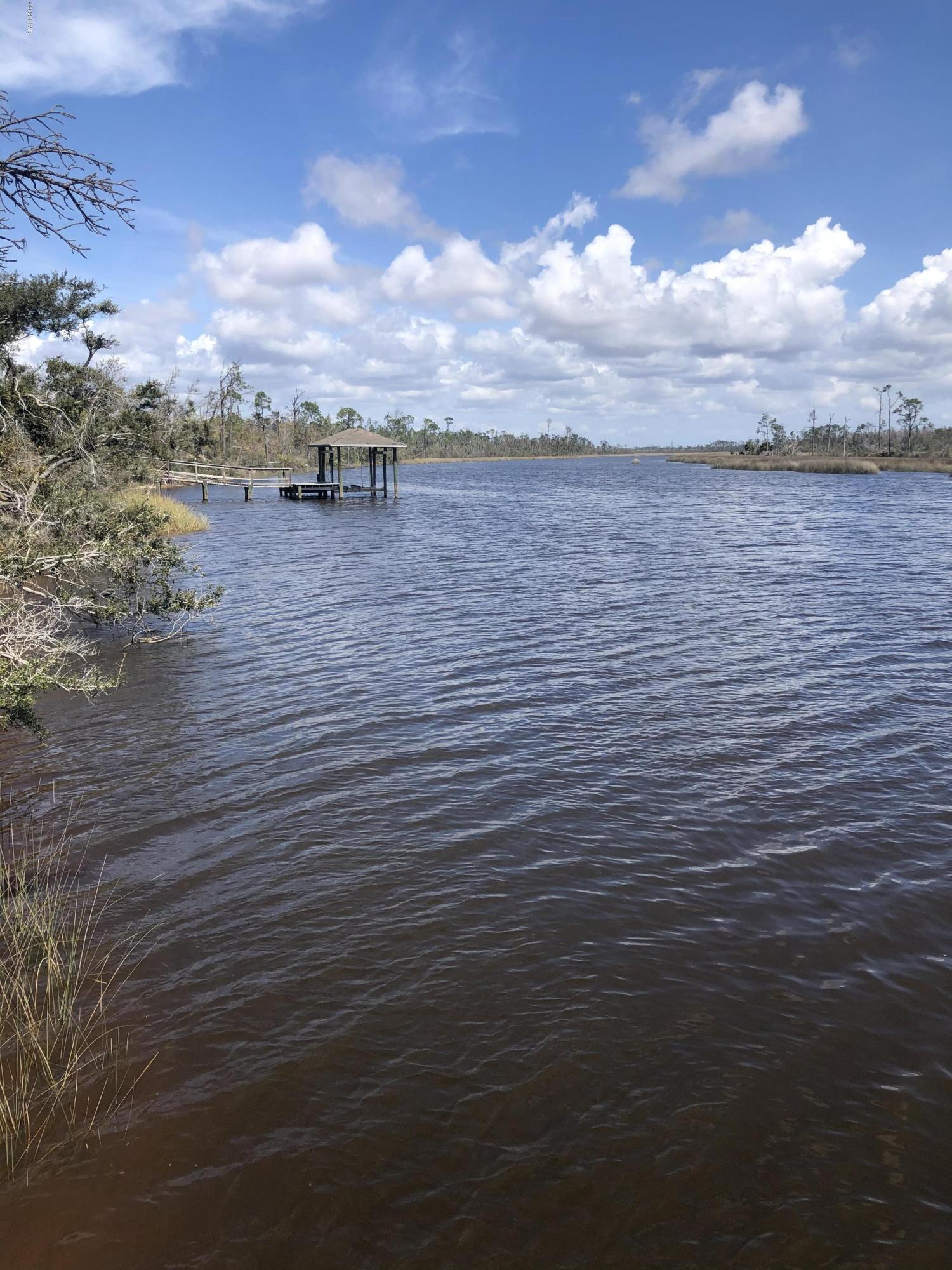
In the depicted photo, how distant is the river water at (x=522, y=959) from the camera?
13.5 ft

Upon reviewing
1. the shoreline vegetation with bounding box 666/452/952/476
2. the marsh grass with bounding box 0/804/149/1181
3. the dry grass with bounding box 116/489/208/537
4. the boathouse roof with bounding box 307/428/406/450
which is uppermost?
the shoreline vegetation with bounding box 666/452/952/476

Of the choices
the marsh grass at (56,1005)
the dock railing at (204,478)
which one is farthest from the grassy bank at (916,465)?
the marsh grass at (56,1005)

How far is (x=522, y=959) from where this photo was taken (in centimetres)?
620

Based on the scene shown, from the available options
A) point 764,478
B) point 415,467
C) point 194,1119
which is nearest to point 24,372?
point 194,1119

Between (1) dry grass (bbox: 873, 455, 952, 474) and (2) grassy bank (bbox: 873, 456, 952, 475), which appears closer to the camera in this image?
(2) grassy bank (bbox: 873, 456, 952, 475)

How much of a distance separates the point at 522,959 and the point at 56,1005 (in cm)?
340

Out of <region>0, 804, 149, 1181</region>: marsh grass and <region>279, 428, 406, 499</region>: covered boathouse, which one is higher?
<region>279, 428, 406, 499</region>: covered boathouse

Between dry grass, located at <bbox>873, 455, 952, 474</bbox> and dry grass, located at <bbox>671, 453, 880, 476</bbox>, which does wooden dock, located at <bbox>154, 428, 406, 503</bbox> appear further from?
dry grass, located at <bbox>873, 455, 952, 474</bbox>

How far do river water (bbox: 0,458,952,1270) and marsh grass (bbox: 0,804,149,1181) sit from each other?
21 cm

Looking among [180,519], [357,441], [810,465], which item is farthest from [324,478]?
→ [810,465]

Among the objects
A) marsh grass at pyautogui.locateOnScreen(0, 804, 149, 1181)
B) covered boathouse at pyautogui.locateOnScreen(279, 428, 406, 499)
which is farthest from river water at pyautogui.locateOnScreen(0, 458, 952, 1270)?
covered boathouse at pyautogui.locateOnScreen(279, 428, 406, 499)

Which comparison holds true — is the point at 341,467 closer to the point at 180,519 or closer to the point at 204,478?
the point at 204,478

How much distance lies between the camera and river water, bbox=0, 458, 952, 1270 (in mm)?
4117

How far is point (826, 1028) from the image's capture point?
5438 millimetres
